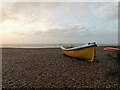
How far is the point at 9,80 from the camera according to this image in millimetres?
12172

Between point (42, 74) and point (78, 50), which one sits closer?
point (42, 74)

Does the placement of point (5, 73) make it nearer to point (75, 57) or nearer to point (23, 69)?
point (23, 69)

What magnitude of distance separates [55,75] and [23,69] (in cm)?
341

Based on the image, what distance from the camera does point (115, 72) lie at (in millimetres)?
13781

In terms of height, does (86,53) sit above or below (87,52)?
below

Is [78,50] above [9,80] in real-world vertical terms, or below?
above

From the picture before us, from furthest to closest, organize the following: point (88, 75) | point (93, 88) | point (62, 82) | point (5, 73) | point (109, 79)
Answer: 1. point (5, 73)
2. point (88, 75)
3. point (109, 79)
4. point (62, 82)
5. point (93, 88)

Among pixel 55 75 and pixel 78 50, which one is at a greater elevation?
pixel 78 50

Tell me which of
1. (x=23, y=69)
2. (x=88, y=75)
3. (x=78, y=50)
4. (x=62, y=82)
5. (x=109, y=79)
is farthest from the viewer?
(x=78, y=50)

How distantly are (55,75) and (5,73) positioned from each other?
3.74 metres

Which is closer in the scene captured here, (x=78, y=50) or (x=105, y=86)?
(x=105, y=86)

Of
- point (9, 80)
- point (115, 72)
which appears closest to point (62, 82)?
point (9, 80)

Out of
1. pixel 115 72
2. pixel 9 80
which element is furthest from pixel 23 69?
pixel 115 72

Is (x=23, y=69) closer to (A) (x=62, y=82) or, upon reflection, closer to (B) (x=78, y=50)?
(A) (x=62, y=82)
